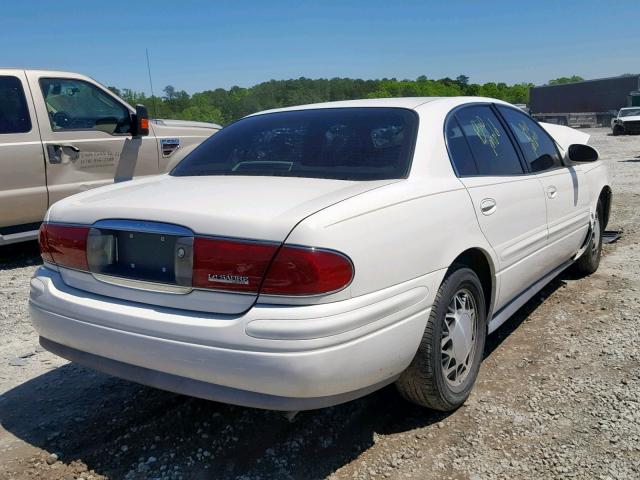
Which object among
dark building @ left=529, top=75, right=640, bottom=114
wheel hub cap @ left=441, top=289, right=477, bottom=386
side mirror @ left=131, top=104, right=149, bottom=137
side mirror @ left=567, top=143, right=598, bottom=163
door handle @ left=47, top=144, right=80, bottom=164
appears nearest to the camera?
wheel hub cap @ left=441, top=289, right=477, bottom=386

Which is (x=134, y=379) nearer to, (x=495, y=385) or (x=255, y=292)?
(x=255, y=292)

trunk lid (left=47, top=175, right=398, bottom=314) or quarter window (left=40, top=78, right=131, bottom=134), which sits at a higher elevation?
quarter window (left=40, top=78, right=131, bottom=134)

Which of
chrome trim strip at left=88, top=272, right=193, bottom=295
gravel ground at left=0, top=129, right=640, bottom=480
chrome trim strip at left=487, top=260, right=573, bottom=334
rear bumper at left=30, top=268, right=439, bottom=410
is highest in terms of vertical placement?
chrome trim strip at left=88, top=272, right=193, bottom=295

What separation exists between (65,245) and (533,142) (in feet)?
9.99

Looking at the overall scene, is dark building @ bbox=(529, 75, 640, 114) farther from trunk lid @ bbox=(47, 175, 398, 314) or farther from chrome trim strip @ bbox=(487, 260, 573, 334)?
trunk lid @ bbox=(47, 175, 398, 314)

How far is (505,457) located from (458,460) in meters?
0.21

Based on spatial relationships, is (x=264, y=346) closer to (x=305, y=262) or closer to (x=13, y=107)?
(x=305, y=262)

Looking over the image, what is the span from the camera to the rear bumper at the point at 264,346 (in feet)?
7.03

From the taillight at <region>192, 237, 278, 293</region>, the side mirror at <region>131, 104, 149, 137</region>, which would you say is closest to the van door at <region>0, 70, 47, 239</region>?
the side mirror at <region>131, 104, 149, 137</region>

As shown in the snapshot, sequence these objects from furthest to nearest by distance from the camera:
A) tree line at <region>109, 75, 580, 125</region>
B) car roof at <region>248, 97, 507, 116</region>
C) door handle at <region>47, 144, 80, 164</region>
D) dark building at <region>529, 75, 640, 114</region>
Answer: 1. dark building at <region>529, 75, 640, 114</region>
2. tree line at <region>109, 75, 580, 125</region>
3. door handle at <region>47, 144, 80, 164</region>
4. car roof at <region>248, 97, 507, 116</region>

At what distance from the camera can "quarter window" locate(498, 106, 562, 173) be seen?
3.92 meters

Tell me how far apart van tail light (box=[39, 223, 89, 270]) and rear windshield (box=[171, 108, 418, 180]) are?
2.63ft

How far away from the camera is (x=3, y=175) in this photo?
5.85 meters

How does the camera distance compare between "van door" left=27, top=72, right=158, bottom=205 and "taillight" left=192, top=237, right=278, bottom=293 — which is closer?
"taillight" left=192, top=237, right=278, bottom=293
